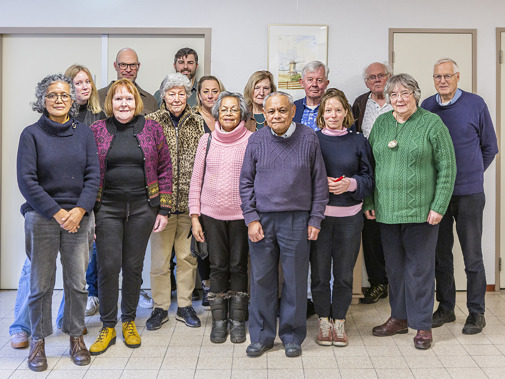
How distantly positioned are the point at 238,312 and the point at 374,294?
51.6 inches

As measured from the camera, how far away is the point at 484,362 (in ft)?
9.76

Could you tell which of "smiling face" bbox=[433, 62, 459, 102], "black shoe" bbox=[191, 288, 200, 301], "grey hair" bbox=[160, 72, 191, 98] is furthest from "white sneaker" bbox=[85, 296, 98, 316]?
"smiling face" bbox=[433, 62, 459, 102]

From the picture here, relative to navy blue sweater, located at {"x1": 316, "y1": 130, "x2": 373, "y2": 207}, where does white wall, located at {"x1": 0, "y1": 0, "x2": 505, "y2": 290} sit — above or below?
above

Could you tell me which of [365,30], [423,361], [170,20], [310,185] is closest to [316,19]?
[365,30]

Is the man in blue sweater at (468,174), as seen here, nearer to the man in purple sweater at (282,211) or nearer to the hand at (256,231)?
the man in purple sweater at (282,211)

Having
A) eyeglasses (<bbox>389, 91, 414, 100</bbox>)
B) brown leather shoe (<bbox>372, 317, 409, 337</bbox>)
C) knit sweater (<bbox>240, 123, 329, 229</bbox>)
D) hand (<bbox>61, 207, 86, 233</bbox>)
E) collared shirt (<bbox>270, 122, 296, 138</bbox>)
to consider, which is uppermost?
eyeglasses (<bbox>389, 91, 414, 100</bbox>)

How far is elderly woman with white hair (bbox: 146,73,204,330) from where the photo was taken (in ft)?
11.2

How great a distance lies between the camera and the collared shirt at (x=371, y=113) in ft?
12.8

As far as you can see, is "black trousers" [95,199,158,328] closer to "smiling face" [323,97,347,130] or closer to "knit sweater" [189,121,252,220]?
"knit sweater" [189,121,252,220]

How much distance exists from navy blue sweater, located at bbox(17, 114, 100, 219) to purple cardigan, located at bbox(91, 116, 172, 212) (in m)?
0.13

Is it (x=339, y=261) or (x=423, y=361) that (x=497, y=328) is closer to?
(x=423, y=361)

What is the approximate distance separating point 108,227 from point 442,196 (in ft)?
6.14

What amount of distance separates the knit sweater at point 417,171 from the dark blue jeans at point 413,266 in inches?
4.1

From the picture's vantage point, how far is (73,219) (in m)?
2.82
